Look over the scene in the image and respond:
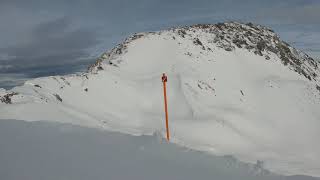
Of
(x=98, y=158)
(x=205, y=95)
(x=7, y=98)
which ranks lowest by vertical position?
(x=98, y=158)

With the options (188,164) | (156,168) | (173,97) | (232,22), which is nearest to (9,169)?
(156,168)

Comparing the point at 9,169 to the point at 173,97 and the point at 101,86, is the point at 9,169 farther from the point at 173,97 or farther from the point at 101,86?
the point at 173,97

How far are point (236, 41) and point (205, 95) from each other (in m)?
7.95

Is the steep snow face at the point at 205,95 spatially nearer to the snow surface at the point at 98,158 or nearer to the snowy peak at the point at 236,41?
the snowy peak at the point at 236,41

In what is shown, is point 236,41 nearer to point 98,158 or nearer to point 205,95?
point 205,95

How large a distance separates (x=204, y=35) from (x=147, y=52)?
5.05 meters

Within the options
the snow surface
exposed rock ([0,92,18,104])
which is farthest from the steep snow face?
the snow surface

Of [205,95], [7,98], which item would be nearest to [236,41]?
[205,95]

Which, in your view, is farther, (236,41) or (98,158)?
(236,41)

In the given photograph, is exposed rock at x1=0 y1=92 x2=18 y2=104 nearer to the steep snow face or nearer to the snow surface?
the steep snow face

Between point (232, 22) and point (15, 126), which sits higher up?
point (232, 22)

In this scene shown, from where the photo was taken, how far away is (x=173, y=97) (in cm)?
2219

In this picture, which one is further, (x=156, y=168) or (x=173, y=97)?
(x=173, y=97)

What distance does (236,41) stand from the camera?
2977cm
